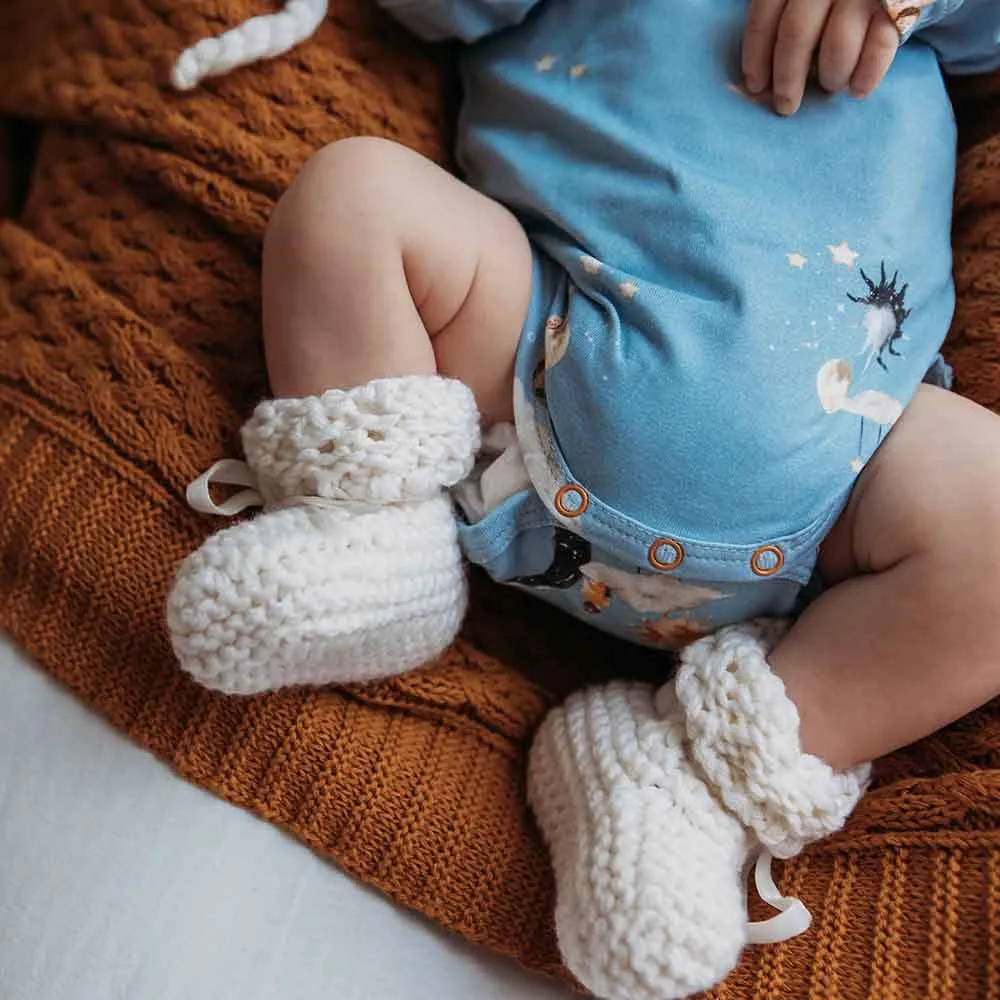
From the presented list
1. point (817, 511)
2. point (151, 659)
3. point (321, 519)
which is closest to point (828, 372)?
point (817, 511)

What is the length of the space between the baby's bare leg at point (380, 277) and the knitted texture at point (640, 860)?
0.31 meters

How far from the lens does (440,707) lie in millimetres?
905

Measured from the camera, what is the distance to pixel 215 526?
870 mm

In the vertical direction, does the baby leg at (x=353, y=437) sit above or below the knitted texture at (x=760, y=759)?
above

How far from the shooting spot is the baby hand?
2.78 ft

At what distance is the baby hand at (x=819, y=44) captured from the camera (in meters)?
0.85

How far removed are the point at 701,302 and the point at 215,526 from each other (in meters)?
0.41

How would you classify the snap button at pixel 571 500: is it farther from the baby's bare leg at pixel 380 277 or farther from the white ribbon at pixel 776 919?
the white ribbon at pixel 776 919

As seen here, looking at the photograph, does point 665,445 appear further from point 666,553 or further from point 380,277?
point 380,277

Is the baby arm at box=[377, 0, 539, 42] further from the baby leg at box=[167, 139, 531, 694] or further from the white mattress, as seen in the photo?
the white mattress

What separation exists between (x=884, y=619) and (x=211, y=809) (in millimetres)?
518

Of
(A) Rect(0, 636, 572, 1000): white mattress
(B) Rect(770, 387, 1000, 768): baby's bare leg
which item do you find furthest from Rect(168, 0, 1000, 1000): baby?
(A) Rect(0, 636, 572, 1000): white mattress

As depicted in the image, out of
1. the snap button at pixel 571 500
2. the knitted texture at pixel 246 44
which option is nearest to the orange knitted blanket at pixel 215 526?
the knitted texture at pixel 246 44

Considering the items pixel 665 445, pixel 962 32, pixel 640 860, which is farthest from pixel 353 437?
pixel 962 32
